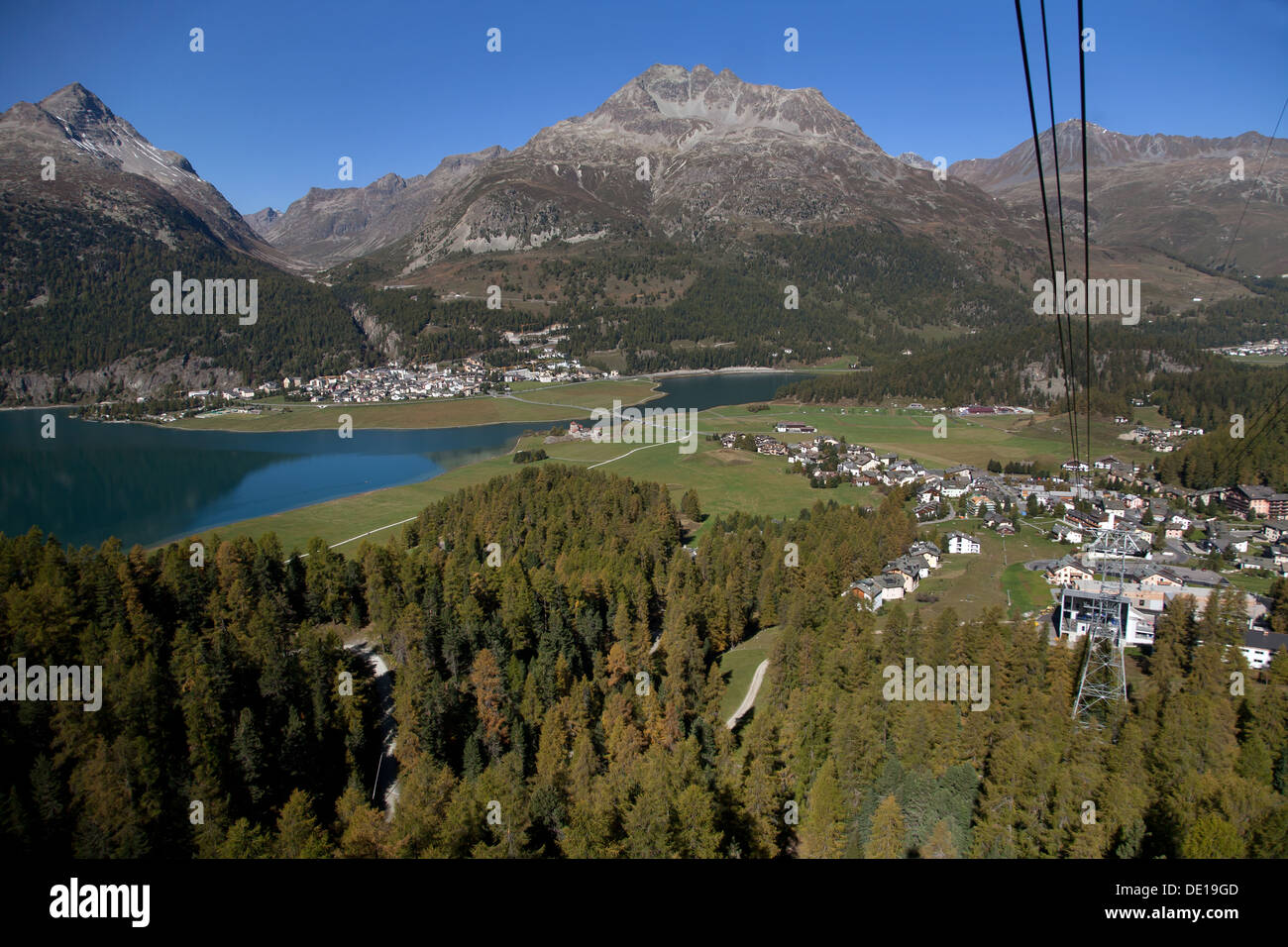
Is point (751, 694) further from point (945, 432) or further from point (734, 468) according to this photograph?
point (945, 432)

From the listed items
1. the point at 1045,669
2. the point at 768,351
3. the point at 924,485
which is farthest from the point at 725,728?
the point at 768,351

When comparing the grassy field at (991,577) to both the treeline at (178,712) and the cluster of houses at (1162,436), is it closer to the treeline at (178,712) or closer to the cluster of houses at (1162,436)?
the treeline at (178,712)

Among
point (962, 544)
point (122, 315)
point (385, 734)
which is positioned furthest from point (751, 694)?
point (122, 315)

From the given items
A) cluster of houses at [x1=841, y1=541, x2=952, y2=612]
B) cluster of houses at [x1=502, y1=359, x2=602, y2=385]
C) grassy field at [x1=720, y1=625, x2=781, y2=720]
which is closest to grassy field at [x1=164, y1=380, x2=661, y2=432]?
cluster of houses at [x1=502, y1=359, x2=602, y2=385]

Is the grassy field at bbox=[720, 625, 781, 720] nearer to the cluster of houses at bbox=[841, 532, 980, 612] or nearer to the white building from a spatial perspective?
the cluster of houses at bbox=[841, 532, 980, 612]

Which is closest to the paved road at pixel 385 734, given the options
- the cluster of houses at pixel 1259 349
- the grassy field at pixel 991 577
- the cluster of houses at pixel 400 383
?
the grassy field at pixel 991 577

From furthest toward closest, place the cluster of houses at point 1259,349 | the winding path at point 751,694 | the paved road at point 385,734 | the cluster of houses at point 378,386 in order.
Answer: the cluster of houses at point 1259,349 < the cluster of houses at point 378,386 < the winding path at point 751,694 < the paved road at point 385,734
